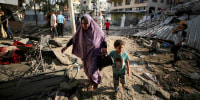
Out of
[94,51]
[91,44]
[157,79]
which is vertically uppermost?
[91,44]

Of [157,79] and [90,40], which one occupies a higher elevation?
[90,40]

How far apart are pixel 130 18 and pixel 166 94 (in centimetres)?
2160

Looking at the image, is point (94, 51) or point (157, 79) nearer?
point (94, 51)

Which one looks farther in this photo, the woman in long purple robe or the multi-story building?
the multi-story building

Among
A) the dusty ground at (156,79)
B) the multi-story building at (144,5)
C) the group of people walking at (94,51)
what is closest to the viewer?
the group of people walking at (94,51)

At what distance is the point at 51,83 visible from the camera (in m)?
2.51

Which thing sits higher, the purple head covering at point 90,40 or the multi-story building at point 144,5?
the multi-story building at point 144,5

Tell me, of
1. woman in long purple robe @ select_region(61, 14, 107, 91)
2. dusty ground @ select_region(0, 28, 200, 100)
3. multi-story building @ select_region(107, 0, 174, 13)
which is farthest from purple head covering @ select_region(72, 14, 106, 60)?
multi-story building @ select_region(107, 0, 174, 13)

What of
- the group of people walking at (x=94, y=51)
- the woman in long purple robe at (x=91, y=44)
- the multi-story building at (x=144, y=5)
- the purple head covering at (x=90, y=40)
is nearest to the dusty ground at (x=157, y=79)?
the group of people walking at (x=94, y=51)

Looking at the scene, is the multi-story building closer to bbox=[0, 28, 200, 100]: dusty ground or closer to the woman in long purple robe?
bbox=[0, 28, 200, 100]: dusty ground

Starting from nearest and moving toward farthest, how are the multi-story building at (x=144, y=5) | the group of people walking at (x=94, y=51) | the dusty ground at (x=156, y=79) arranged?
the group of people walking at (x=94, y=51) → the dusty ground at (x=156, y=79) → the multi-story building at (x=144, y=5)

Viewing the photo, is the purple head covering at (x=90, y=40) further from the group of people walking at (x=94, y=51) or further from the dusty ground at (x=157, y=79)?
the dusty ground at (x=157, y=79)

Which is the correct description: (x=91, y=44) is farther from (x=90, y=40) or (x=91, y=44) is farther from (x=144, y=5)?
(x=144, y=5)

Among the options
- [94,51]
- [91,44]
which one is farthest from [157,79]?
[91,44]
